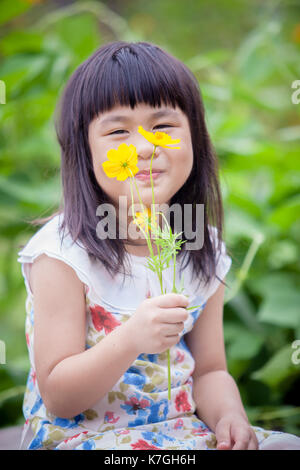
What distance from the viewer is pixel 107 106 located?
0.79 m

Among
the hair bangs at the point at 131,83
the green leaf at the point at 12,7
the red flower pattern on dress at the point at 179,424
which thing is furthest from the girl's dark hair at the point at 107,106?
the green leaf at the point at 12,7

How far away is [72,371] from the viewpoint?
0.74 m

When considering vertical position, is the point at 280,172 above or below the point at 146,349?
above

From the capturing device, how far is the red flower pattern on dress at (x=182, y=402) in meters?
0.87

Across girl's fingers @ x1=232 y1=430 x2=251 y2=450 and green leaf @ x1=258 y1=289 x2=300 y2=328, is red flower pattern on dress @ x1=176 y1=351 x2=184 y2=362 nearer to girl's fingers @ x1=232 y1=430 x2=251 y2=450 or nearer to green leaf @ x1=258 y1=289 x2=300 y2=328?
girl's fingers @ x1=232 y1=430 x2=251 y2=450

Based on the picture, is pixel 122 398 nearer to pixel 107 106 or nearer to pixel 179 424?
pixel 179 424

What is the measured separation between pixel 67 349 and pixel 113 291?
4.6 inches

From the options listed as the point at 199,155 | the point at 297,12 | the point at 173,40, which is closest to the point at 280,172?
the point at 199,155

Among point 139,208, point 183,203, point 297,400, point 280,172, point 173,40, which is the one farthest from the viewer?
point 173,40

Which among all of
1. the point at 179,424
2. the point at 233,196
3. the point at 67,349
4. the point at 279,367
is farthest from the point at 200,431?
the point at 233,196

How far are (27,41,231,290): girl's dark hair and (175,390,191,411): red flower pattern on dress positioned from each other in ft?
0.63

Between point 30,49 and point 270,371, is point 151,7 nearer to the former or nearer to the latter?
point 30,49

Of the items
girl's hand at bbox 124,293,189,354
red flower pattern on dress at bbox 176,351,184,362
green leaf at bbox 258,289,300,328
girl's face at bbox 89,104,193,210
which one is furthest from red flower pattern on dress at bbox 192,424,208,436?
green leaf at bbox 258,289,300,328

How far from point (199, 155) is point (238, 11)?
3.09 metres
